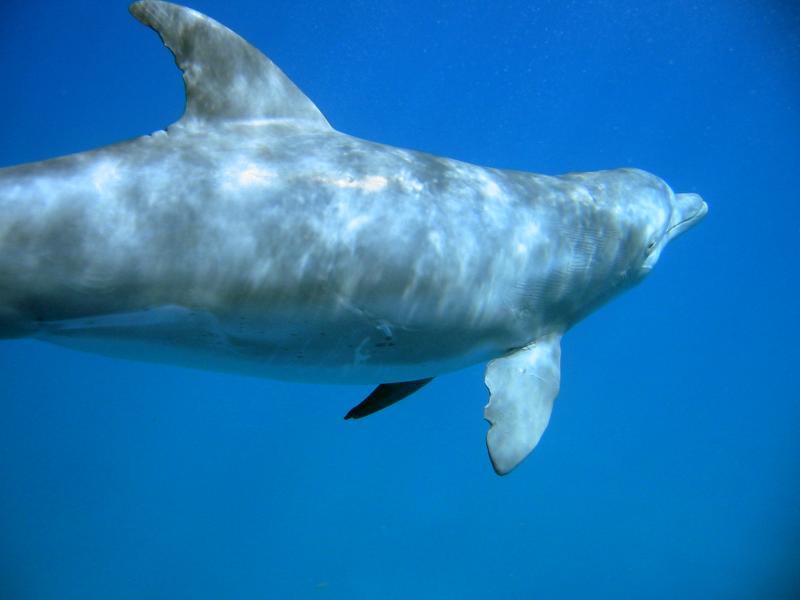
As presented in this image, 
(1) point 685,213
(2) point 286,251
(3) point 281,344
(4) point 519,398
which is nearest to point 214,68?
(2) point 286,251

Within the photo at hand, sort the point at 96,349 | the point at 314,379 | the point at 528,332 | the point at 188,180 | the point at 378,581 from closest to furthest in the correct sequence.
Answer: the point at 188,180, the point at 96,349, the point at 314,379, the point at 528,332, the point at 378,581

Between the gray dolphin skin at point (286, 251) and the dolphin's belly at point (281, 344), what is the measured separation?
2 centimetres

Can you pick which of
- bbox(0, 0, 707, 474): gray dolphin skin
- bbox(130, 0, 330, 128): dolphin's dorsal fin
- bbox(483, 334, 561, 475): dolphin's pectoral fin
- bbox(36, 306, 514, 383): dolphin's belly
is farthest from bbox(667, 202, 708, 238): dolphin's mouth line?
bbox(130, 0, 330, 128): dolphin's dorsal fin

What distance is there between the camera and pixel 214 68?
172 inches

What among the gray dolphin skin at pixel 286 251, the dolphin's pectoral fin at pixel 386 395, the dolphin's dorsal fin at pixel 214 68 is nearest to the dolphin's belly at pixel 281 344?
the gray dolphin skin at pixel 286 251

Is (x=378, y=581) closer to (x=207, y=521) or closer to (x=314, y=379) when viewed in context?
(x=207, y=521)

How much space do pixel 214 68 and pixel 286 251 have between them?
4.98 feet

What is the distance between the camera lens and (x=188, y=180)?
12.3 feet

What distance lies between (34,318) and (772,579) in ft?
85.6

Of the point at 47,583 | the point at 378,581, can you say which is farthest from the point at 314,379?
the point at 47,583

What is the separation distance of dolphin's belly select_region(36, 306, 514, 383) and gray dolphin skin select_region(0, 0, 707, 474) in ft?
0.05

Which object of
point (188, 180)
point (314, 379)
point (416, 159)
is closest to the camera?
point (188, 180)

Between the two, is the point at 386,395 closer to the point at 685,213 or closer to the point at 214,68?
the point at 214,68

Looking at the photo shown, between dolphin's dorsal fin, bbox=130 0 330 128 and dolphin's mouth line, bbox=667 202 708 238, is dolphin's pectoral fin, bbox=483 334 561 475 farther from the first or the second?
dolphin's dorsal fin, bbox=130 0 330 128
